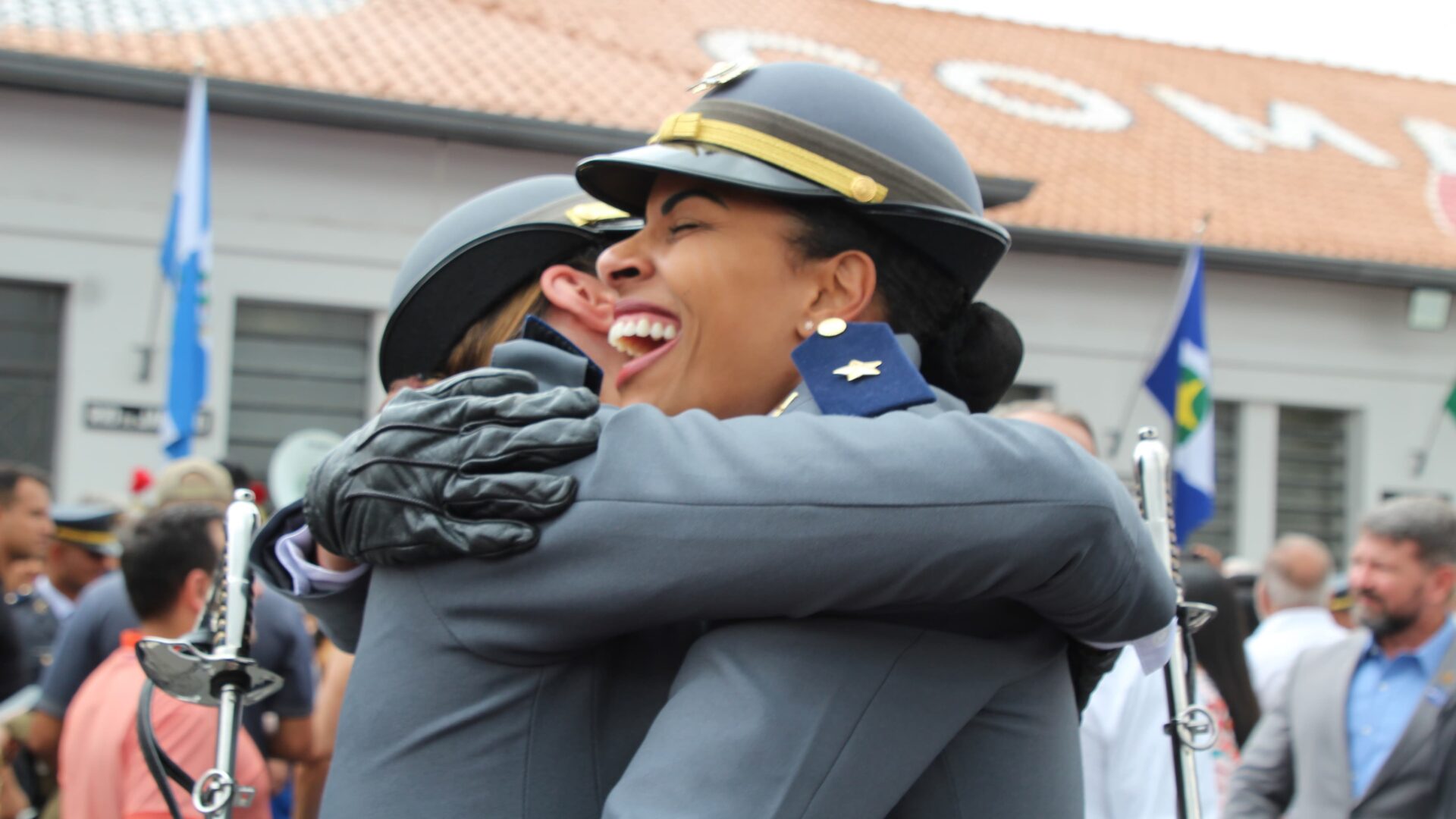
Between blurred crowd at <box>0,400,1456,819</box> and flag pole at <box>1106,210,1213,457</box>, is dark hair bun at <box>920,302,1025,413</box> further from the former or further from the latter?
flag pole at <box>1106,210,1213,457</box>

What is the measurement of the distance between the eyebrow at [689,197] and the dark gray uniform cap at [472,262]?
0.64m

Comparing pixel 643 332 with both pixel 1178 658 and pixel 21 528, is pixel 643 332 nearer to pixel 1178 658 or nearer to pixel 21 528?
pixel 1178 658

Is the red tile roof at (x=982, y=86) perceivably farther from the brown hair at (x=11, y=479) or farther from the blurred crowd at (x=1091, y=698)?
the blurred crowd at (x=1091, y=698)

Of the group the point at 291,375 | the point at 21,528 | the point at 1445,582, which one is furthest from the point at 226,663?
the point at 291,375

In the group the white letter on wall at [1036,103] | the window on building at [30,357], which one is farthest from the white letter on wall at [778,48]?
the window on building at [30,357]

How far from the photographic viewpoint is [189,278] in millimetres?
12211

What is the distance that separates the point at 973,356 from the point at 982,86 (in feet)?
67.2

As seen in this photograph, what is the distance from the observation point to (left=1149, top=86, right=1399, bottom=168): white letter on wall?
2255cm

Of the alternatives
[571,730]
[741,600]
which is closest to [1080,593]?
[741,600]

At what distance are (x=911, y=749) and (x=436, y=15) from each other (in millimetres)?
17508

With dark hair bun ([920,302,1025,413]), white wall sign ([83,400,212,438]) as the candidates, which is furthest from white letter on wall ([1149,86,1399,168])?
dark hair bun ([920,302,1025,413])

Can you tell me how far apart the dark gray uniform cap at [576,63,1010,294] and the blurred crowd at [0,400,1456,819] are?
7.17 ft

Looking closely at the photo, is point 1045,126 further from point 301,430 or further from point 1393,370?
point 301,430

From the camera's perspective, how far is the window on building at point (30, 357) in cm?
1459
